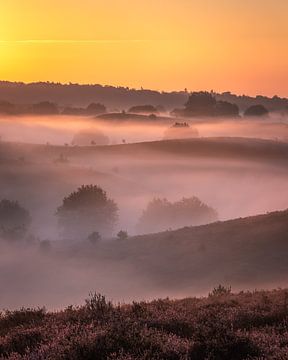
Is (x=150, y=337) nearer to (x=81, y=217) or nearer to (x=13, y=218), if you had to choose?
(x=81, y=217)

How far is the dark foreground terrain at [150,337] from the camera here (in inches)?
341

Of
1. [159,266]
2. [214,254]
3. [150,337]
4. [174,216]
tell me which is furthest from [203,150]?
[150,337]

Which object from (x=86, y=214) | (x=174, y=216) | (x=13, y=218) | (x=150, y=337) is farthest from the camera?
(x=174, y=216)

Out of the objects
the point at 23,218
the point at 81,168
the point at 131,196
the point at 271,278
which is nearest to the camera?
the point at 271,278

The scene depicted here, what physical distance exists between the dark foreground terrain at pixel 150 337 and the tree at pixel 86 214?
347 ft

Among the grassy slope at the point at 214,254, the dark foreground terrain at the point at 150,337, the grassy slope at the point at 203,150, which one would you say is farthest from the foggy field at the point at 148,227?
the dark foreground terrain at the point at 150,337

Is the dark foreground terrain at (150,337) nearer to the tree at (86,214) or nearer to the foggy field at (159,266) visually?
the foggy field at (159,266)

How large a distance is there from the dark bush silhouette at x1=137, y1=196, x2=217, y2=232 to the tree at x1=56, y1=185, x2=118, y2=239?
1129 cm

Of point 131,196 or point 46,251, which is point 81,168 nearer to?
point 131,196

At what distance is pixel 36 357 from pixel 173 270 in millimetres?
65976

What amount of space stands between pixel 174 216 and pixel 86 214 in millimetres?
→ 23146

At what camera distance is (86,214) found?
119000 millimetres

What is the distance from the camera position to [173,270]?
73688 millimetres

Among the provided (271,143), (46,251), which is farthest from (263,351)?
(271,143)
